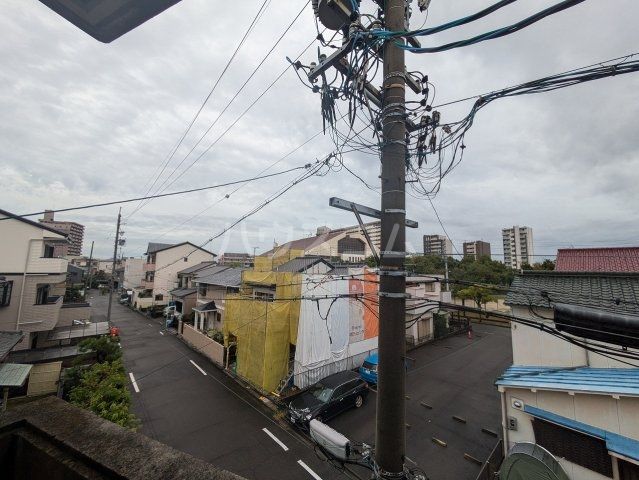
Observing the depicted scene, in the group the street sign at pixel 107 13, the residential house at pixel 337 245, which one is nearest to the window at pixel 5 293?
the street sign at pixel 107 13

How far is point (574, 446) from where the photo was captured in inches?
269

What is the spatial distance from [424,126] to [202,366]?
1822 centimetres

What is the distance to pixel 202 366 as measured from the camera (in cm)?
1723

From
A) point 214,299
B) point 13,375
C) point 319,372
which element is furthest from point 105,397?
point 214,299

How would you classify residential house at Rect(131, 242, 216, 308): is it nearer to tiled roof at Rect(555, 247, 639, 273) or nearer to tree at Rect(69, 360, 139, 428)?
tree at Rect(69, 360, 139, 428)

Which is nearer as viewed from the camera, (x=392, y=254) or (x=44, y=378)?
(x=392, y=254)

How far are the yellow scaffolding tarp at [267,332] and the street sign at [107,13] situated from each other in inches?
463

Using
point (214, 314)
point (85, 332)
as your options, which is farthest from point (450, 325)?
point (85, 332)

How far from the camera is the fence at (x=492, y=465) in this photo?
775 centimetres

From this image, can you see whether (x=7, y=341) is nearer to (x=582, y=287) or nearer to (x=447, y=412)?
(x=447, y=412)

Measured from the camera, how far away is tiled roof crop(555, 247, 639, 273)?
1342 centimetres

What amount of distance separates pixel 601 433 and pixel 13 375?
17296mm

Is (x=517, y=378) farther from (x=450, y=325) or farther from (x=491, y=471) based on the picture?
(x=450, y=325)

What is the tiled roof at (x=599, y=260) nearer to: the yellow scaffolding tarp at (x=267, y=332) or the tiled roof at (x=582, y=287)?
the tiled roof at (x=582, y=287)
